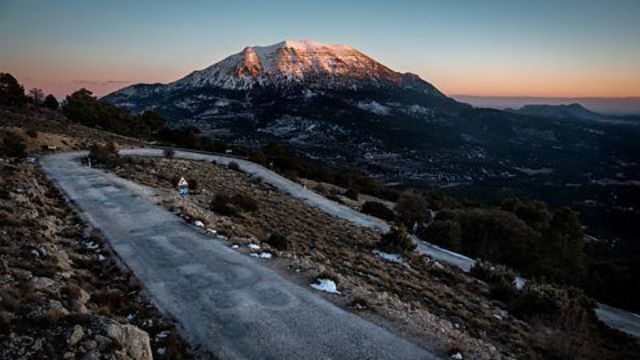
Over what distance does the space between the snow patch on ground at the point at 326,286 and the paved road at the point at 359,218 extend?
13.4 m

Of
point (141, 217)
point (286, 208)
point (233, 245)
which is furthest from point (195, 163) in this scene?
point (233, 245)

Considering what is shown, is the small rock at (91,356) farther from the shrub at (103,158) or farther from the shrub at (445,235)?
the shrub at (103,158)

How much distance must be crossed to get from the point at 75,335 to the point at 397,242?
17.0 m

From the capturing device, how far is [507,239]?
3578cm

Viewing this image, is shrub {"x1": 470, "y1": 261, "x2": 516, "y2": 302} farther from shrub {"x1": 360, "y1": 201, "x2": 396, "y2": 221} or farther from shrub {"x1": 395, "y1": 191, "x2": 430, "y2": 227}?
shrub {"x1": 395, "y1": 191, "x2": 430, "y2": 227}

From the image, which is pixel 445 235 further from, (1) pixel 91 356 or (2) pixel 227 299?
(1) pixel 91 356

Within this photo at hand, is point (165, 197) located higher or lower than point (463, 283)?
higher

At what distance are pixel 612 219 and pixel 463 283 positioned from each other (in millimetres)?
142488

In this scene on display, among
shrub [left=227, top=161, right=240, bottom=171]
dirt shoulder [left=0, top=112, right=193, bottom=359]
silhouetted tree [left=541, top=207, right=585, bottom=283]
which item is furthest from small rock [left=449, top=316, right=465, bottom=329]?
shrub [left=227, top=161, right=240, bottom=171]

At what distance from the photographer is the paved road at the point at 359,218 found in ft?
75.6

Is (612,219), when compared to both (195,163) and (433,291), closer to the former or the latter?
(195,163)

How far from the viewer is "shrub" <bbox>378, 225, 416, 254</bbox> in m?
21.6

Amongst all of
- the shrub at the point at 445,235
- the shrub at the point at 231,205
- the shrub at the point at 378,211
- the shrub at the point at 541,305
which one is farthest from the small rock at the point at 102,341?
the shrub at the point at 378,211

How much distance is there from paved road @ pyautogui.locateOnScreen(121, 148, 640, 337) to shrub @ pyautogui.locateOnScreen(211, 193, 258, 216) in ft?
27.3
